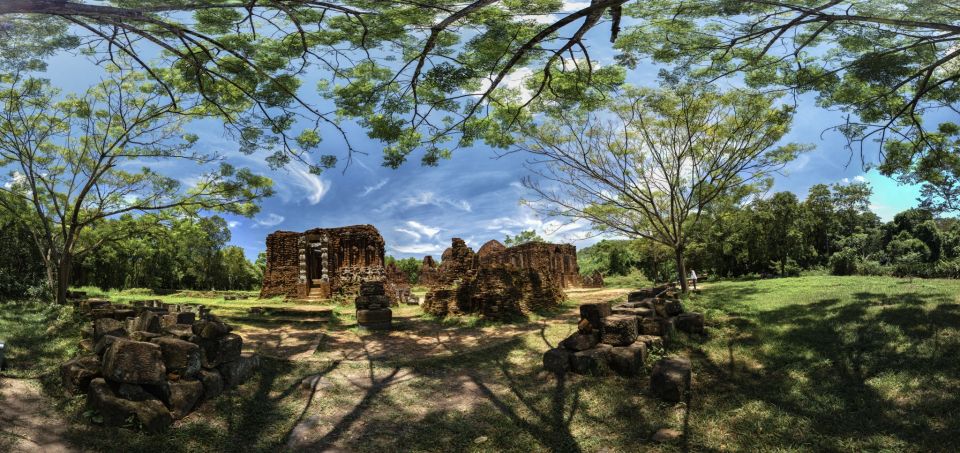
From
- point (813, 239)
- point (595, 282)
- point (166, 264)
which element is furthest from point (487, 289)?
point (166, 264)

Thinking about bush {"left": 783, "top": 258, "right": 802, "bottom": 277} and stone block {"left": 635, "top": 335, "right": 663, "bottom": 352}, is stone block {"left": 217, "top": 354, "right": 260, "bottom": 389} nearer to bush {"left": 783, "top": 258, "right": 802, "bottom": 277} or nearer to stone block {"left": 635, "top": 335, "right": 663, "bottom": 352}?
stone block {"left": 635, "top": 335, "right": 663, "bottom": 352}

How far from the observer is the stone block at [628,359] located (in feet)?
25.7

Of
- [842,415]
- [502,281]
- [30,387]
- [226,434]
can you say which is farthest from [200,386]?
[502,281]

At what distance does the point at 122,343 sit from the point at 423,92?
730 centimetres

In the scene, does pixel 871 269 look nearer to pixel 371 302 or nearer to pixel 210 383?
pixel 371 302

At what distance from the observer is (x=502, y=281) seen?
15.5 meters

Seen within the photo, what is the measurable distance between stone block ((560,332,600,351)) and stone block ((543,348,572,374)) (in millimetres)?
141

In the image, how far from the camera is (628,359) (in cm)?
784

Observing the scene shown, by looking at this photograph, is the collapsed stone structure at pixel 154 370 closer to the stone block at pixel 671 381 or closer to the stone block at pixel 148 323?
the stone block at pixel 148 323

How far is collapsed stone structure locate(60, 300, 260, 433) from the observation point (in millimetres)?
→ 5746

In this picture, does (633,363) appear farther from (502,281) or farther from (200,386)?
(502,281)

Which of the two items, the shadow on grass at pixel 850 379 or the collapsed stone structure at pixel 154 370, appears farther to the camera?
the collapsed stone structure at pixel 154 370

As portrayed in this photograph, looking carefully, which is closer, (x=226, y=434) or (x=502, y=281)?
(x=226, y=434)

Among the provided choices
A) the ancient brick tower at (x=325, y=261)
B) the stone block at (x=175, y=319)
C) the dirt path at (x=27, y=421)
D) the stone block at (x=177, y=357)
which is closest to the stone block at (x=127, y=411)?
the dirt path at (x=27, y=421)
